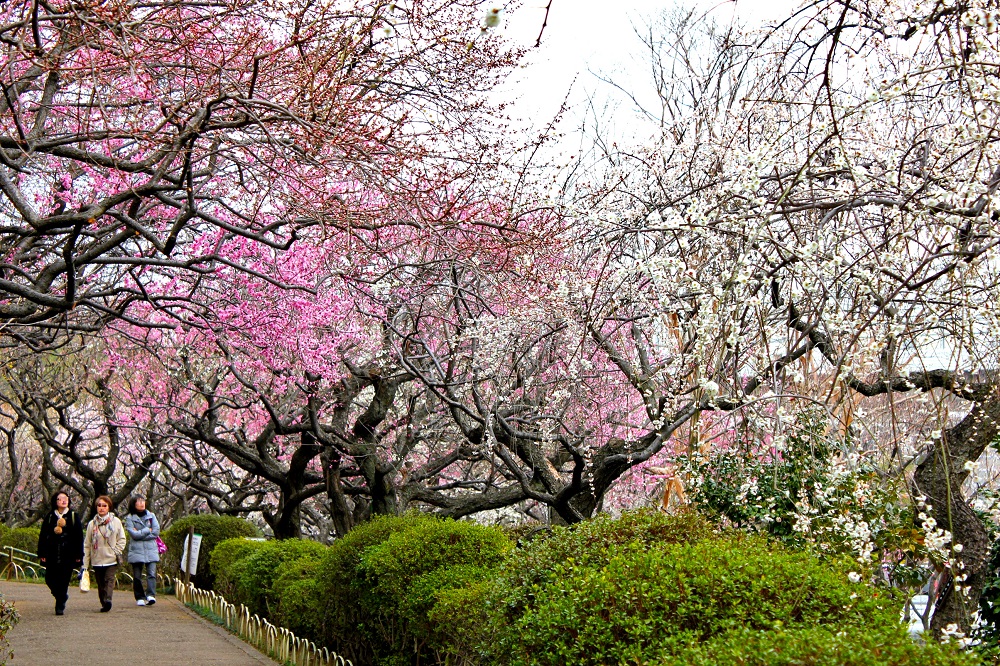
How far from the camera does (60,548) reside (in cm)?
1177

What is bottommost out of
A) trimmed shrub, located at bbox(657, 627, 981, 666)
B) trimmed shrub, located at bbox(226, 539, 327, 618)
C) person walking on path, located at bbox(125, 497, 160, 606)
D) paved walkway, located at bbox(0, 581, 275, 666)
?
paved walkway, located at bbox(0, 581, 275, 666)

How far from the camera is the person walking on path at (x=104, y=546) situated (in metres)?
12.2

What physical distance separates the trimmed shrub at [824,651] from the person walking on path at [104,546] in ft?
34.6

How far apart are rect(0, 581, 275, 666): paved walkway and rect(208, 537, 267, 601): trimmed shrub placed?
Result: 543 millimetres

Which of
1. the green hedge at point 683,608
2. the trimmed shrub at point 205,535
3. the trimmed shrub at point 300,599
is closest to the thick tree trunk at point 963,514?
→ the green hedge at point 683,608

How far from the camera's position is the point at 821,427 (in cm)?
579

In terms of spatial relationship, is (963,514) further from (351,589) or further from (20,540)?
(20,540)

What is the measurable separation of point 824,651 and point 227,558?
11.9 meters

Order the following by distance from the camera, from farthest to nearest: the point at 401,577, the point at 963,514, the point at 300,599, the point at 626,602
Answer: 1. the point at 300,599
2. the point at 401,577
3. the point at 963,514
4. the point at 626,602

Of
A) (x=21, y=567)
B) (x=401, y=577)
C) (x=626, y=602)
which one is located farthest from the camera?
(x=21, y=567)

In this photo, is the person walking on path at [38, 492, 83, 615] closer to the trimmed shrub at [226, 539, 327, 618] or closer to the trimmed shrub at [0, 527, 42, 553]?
the trimmed shrub at [226, 539, 327, 618]

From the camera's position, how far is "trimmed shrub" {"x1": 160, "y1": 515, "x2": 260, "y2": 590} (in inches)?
615

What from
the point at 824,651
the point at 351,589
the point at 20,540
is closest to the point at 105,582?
the point at 351,589

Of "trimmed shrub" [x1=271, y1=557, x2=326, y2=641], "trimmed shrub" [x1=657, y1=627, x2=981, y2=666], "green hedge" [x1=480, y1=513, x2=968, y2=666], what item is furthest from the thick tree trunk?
"trimmed shrub" [x1=271, y1=557, x2=326, y2=641]
